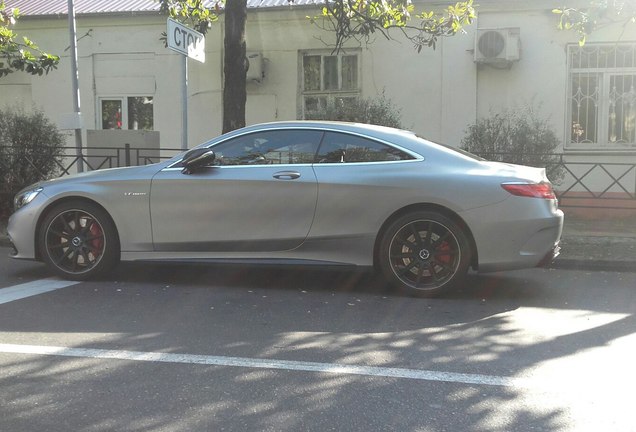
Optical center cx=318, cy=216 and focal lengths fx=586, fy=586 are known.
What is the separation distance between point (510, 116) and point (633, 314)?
720 centimetres

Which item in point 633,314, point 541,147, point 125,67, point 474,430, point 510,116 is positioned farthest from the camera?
point 125,67

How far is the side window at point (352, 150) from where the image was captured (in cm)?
556

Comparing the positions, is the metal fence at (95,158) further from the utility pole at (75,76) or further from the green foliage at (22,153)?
the utility pole at (75,76)

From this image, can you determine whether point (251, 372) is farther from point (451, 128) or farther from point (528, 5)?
point (528, 5)

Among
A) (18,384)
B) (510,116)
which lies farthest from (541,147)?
(18,384)

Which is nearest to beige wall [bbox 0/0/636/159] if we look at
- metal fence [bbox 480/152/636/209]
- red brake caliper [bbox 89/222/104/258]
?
metal fence [bbox 480/152/636/209]

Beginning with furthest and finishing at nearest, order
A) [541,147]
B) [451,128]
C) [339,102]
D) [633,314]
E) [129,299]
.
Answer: [451,128] → [339,102] → [541,147] → [129,299] → [633,314]

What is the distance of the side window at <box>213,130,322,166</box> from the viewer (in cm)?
569

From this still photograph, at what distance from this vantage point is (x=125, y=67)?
13.9 meters

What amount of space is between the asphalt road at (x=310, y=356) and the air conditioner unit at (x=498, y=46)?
6.90 metres

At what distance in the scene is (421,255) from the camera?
17.7 feet

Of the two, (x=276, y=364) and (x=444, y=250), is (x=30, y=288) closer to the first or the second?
(x=276, y=364)

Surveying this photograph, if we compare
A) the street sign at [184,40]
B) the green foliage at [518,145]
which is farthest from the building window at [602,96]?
the street sign at [184,40]

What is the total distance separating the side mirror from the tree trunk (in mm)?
3766
